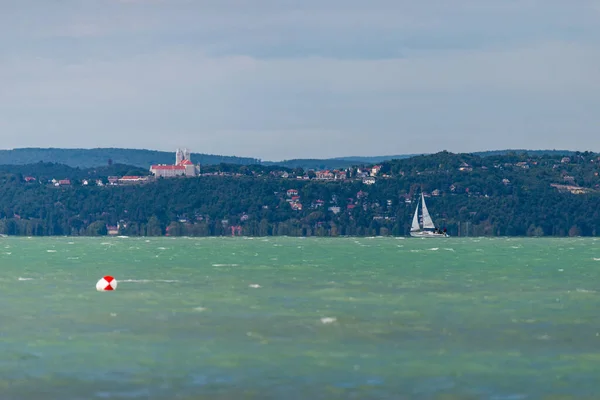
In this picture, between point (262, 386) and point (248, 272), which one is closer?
point (262, 386)

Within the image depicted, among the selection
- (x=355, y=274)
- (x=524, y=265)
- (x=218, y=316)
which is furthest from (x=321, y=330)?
(x=524, y=265)

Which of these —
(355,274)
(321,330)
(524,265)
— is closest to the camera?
(321,330)

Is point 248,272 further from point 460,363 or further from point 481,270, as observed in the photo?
point 460,363

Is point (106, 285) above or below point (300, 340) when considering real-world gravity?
below

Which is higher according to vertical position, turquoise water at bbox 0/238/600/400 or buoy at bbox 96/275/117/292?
turquoise water at bbox 0/238/600/400

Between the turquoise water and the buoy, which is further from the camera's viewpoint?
the buoy

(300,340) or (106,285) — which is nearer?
(300,340)

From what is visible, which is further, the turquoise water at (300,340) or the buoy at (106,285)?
the buoy at (106,285)

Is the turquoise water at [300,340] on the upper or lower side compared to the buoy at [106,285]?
upper
